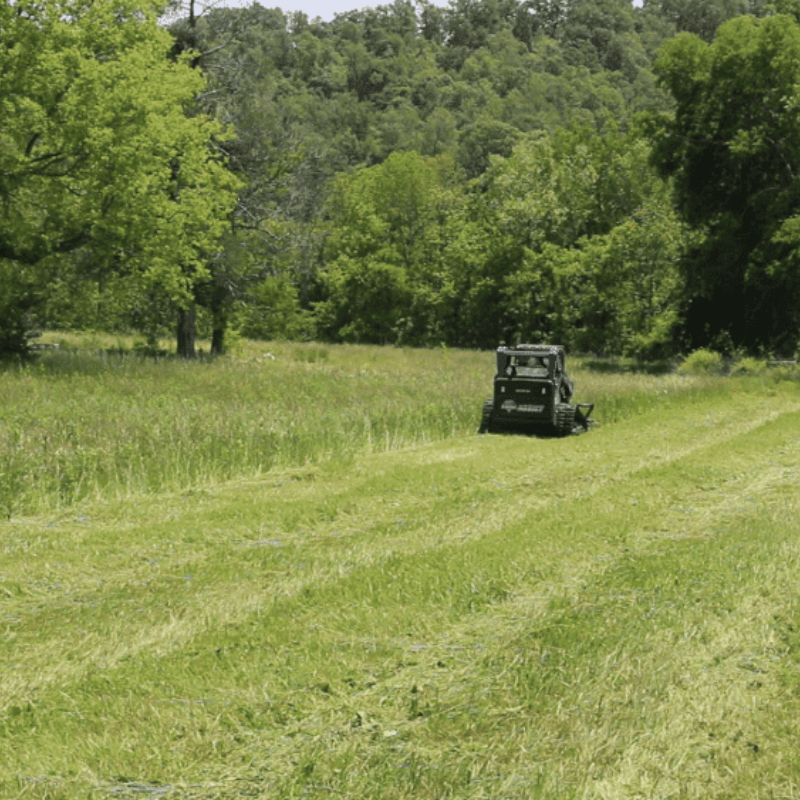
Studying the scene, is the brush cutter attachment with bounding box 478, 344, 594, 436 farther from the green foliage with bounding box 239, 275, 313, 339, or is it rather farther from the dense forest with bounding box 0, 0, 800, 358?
the green foliage with bounding box 239, 275, 313, 339

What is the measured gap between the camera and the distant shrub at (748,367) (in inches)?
1217

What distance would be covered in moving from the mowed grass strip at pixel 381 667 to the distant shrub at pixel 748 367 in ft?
69.0

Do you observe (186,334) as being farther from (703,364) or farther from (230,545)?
(230,545)

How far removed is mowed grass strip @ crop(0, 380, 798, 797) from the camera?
4.75m

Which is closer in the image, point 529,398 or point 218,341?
point 529,398

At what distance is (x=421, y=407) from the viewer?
1933cm

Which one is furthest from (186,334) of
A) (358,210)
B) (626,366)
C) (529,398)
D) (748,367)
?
(358,210)

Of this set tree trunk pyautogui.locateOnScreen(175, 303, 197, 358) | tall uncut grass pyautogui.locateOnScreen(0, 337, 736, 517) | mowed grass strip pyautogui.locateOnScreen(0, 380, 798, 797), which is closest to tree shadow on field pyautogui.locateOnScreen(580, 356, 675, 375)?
tall uncut grass pyautogui.locateOnScreen(0, 337, 736, 517)

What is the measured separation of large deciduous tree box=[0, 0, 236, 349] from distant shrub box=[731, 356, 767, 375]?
16835mm

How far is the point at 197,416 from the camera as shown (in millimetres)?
16016

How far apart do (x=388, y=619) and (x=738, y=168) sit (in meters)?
32.0

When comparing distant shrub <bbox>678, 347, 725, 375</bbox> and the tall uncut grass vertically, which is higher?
distant shrub <bbox>678, 347, 725, 375</bbox>

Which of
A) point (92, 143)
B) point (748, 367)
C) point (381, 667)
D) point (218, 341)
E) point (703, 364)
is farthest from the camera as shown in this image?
point (218, 341)

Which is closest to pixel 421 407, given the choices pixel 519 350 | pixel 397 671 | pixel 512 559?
pixel 519 350
